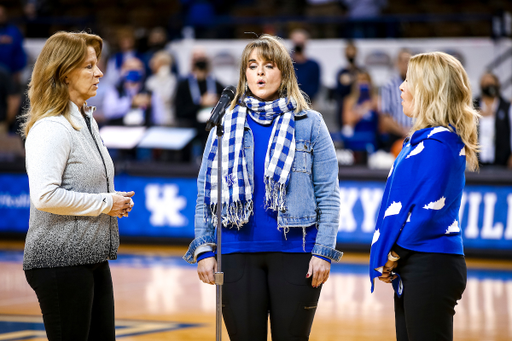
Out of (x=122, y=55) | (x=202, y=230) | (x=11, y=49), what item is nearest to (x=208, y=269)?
(x=202, y=230)

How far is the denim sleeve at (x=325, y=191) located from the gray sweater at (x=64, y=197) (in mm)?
926

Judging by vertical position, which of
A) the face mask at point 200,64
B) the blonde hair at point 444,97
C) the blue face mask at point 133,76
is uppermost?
the face mask at point 200,64

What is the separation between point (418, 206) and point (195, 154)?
6.90 metres

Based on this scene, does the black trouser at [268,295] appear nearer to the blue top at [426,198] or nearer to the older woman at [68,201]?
the blue top at [426,198]

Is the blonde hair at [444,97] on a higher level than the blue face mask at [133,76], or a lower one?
lower

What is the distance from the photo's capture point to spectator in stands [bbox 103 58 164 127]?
9.94 metres

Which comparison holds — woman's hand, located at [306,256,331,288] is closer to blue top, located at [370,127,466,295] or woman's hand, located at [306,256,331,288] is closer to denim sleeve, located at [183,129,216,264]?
blue top, located at [370,127,466,295]

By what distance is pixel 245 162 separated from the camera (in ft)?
10.1

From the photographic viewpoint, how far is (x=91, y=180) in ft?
9.89

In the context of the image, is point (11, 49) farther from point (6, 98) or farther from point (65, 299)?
point (65, 299)

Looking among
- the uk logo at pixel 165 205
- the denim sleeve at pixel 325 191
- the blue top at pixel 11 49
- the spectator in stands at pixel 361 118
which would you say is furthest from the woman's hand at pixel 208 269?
the blue top at pixel 11 49

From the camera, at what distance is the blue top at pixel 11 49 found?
37.6 feet

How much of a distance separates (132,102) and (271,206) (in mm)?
7355

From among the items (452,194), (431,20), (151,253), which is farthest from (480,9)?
(452,194)
